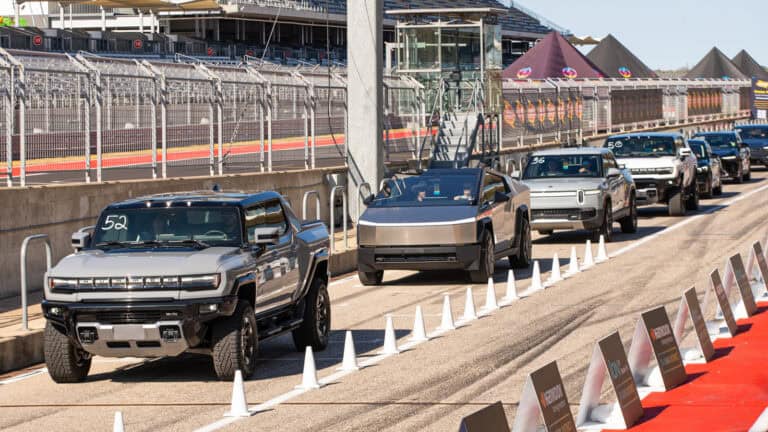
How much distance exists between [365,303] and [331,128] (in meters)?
11.7

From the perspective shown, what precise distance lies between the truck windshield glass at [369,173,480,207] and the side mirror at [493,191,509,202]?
433 mm

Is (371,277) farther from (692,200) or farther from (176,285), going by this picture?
(692,200)

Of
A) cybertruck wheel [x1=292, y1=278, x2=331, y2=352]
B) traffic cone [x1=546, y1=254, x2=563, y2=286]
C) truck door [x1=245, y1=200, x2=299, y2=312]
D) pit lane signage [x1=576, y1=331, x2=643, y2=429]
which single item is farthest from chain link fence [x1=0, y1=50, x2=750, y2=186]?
pit lane signage [x1=576, y1=331, x2=643, y2=429]

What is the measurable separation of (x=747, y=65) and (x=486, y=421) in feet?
405

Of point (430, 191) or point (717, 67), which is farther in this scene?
point (717, 67)

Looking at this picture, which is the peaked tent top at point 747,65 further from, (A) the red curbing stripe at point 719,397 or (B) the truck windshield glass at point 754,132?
(A) the red curbing stripe at point 719,397

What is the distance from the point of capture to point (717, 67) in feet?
373

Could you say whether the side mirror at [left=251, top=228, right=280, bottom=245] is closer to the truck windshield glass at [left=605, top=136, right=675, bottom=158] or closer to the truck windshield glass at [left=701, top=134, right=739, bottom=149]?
the truck windshield glass at [left=605, top=136, right=675, bottom=158]

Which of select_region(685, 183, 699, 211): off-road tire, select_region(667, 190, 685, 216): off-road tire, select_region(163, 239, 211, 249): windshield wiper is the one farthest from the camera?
select_region(685, 183, 699, 211): off-road tire

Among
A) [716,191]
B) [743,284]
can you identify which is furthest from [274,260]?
[716,191]

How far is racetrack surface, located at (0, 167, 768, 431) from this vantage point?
35.4 feet

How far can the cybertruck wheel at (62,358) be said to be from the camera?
12328 millimetres

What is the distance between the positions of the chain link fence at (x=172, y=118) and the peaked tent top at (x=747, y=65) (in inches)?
3590

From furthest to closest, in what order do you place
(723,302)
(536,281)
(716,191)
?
1. (716,191)
2. (536,281)
3. (723,302)
